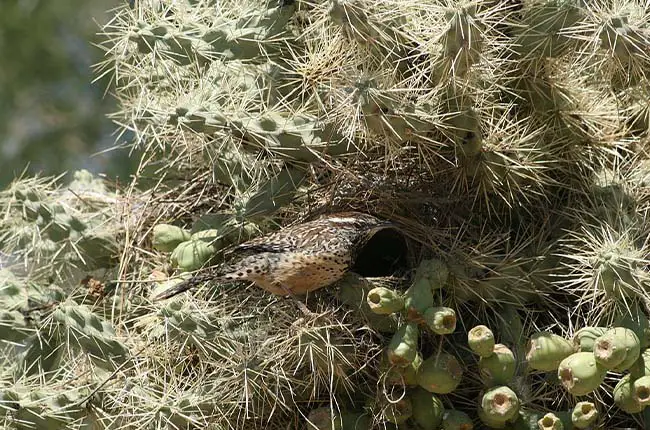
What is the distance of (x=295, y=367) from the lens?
200cm

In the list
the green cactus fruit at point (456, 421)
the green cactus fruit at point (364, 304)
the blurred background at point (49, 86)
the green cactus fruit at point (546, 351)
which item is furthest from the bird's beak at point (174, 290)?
the blurred background at point (49, 86)

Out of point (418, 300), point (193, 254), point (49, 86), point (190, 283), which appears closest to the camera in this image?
point (418, 300)

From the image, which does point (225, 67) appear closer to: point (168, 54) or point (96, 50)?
point (168, 54)

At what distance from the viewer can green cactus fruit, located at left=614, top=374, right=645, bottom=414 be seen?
6.12 ft

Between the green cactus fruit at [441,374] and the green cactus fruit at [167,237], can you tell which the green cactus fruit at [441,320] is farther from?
the green cactus fruit at [167,237]

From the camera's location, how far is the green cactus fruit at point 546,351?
187 cm

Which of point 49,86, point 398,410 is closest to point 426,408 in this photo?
point 398,410

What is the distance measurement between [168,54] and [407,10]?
0.48m

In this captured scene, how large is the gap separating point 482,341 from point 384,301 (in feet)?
0.56

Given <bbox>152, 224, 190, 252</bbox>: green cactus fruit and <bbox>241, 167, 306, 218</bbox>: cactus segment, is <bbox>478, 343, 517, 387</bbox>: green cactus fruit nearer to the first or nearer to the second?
<bbox>241, 167, 306, 218</bbox>: cactus segment

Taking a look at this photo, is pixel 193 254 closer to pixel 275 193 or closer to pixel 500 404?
pixel 275 193

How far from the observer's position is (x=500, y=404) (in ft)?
6.14

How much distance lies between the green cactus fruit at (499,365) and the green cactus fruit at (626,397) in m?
0.17

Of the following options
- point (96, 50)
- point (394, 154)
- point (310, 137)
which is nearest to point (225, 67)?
point (310, 137)
